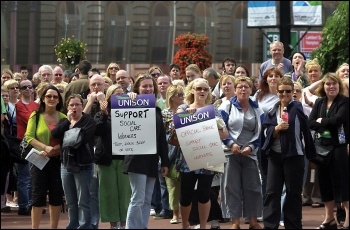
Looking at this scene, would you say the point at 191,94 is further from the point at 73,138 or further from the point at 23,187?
the point at 23,187

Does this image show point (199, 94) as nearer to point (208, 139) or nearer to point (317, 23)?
point (208, 139)

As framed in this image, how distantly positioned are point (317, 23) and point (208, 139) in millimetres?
29143

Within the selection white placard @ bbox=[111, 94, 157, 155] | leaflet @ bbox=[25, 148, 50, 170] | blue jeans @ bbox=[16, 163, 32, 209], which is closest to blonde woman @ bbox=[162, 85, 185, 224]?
white placard @ bbox=[111, 94, 157, 155]

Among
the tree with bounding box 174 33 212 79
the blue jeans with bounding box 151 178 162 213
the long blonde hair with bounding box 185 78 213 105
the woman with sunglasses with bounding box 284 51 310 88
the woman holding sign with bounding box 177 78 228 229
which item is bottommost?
the blue jeans with bounding box 151 178 162 213

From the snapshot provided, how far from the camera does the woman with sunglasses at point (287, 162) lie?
12.9 meters

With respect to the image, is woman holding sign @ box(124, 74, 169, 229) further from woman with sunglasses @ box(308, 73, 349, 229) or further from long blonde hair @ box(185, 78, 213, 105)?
woman with sunglasses @ box(308, 73, 349, 229)

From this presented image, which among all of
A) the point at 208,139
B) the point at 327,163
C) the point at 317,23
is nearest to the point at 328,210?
the point at 327,163

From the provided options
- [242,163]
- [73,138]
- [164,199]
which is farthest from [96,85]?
[164,199]

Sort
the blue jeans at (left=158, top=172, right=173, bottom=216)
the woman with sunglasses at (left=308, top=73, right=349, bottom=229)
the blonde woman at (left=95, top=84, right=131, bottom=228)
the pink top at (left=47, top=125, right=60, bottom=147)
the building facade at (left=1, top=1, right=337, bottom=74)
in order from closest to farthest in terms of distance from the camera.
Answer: the blonde woman at (left=95, top=84, right=131, bottom=228) < the pink top at (left=47, top=125, right=60, bottom=147) < the woman with sunglasses at (left=308, top=73, right=349, bottom=229) < the blue jeans at (left=158, top=172, right=173, bottom=216) < the building facade at (left=1, top=1, right=337, bottom=74)

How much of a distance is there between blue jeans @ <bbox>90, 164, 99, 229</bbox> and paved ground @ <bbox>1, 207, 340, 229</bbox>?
0.71 metres

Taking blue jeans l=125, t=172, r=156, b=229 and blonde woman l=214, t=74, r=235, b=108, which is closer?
blue jeans l=125, t=172, r=156, b=229

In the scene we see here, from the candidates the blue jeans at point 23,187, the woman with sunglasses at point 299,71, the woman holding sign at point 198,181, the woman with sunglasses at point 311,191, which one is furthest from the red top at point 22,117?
the woman with sunglasses at point 311,191

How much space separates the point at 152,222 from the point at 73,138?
8.02ft

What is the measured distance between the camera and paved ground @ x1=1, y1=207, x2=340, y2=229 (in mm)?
14141
